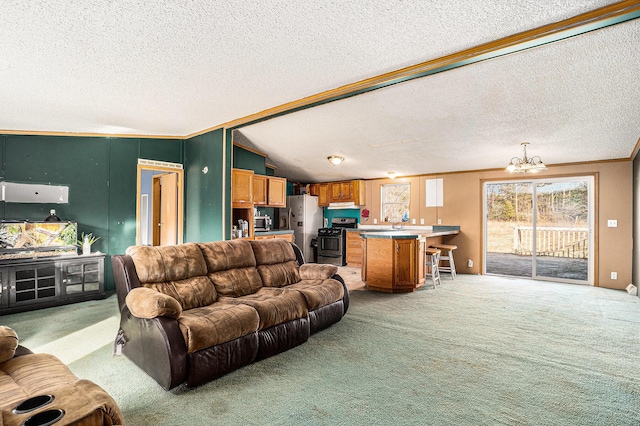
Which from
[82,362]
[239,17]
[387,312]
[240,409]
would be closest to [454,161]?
[387,312]

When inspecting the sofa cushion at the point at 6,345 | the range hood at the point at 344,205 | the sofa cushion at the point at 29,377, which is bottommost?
the sofa cushion at the point at 29,377

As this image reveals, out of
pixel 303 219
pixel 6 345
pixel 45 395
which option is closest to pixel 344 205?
pixel 303 219

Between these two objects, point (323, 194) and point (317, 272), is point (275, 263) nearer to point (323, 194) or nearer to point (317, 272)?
point (317, 272)

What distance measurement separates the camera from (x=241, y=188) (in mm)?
5965

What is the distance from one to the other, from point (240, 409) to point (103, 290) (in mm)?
3927

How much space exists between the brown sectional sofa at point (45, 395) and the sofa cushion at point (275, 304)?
4.50ft

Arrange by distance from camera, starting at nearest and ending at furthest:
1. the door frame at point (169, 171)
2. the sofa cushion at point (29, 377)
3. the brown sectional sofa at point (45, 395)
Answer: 1. the brown sectional sofa at point (45, 395)
2. the sofa cushion at point (29, 377)
3. the door frame at point (169, 171)

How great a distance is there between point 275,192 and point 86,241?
343 cm

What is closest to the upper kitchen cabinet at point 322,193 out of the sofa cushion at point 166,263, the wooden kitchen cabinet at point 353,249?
the wooden kitchen cabinet at point 353,249

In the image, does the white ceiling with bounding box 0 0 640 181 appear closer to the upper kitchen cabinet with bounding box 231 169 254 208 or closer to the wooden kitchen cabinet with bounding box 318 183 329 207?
the upper kitchen cabinet with bounding box 231 169 254 208

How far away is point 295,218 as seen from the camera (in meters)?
8.81

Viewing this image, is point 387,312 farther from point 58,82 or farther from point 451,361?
point 58,82

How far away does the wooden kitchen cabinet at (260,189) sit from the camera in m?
6.66

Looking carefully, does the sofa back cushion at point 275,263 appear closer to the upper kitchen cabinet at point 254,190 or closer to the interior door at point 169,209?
the upper kitchen cabinet at point 254,190
